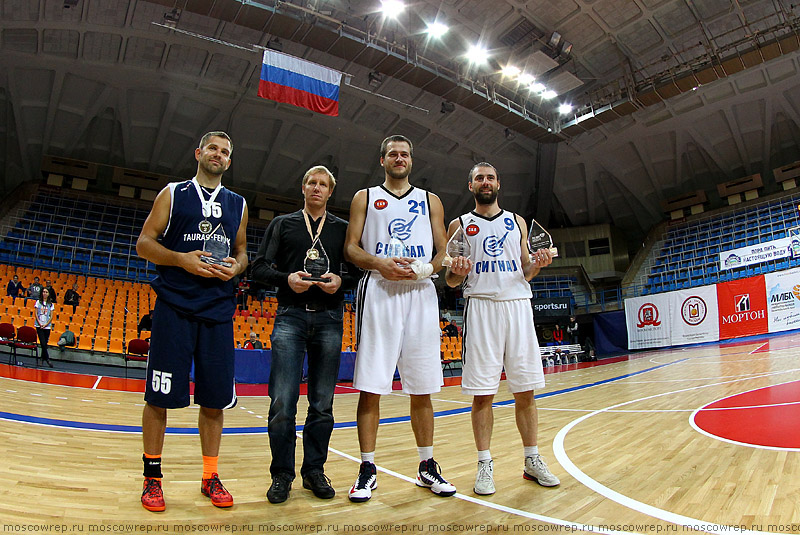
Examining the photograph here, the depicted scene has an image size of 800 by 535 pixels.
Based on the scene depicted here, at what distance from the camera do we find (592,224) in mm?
22953

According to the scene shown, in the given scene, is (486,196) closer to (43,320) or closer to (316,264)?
(316,264)

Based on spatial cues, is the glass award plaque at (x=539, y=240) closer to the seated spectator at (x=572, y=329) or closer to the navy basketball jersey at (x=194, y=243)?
the navy basketball jersey at (x=194, y=243)

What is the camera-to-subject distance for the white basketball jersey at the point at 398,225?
8.24 ft

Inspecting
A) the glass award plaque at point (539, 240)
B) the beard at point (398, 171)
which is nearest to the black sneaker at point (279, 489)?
the beard at point (398, 171)

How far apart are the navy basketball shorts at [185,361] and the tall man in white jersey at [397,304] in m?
0.64

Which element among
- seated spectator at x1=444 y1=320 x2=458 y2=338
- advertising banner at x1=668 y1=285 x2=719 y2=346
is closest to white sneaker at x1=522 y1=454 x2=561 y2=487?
seated spectator at x1=444 y1=320 x2=458 y2=338

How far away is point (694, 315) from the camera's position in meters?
16.3

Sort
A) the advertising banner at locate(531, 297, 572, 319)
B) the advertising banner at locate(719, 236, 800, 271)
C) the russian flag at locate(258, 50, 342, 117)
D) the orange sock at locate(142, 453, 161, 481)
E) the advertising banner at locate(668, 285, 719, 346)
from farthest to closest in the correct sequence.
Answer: the advertising banner at locate(531, 297, 572, 319), the advertising banner at locate(668, 285, 719, 346), the advertising banner at locate(719, 236, 800, 271), the russian flag at locate(258, 50, 342, 117), the orange sock at locate(142, 453, 161, 481)

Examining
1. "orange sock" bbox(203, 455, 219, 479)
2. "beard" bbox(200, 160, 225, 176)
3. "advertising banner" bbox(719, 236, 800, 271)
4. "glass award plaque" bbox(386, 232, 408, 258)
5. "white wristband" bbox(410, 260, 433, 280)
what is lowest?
"orange sock" bbox(203, 455, 219, 479)

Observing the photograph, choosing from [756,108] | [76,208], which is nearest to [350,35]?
[76,208]

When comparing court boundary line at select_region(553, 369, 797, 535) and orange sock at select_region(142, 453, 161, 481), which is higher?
orange sock at select_region(142, 453, 161, 481)

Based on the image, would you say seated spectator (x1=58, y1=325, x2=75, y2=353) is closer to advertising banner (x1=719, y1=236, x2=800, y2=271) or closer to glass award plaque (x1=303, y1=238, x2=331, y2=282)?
glass award plaque (x1=303, y1=238, x2=331, y2=282)

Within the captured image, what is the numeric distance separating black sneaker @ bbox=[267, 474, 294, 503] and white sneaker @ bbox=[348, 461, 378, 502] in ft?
0.97

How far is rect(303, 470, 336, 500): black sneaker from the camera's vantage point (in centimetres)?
212
